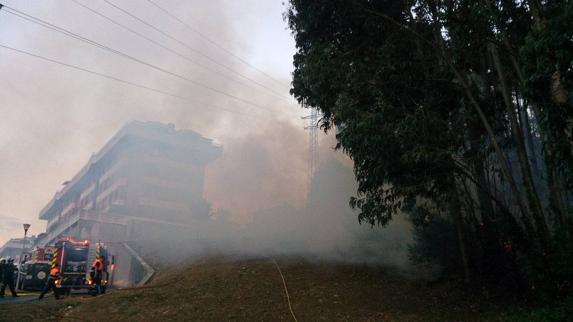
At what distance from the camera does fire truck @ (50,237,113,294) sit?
21.4m

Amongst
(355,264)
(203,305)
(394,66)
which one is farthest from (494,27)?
(203,305)

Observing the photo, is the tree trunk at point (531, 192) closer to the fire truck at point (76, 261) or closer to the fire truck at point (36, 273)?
the fire truck at point (76, 261)

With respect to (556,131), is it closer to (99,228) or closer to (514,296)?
(514,296)

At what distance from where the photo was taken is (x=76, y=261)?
72.9 feet

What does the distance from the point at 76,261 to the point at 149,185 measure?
132 ft

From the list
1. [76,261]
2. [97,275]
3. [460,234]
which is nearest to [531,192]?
[460,234]

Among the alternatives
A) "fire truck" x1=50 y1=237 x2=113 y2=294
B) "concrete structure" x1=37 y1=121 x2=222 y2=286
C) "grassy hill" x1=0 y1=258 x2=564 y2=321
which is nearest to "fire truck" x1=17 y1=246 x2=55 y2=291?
"fire truck" x1=50 y1=237 x2=113 y2=294

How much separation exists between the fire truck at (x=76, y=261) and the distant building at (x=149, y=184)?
3144 cm

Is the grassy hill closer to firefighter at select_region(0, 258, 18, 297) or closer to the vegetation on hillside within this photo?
the vegetation on hillside

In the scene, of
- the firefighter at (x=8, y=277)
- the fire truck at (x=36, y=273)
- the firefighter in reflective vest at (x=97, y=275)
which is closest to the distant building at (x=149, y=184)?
the fire truck at (x=36, y=273)

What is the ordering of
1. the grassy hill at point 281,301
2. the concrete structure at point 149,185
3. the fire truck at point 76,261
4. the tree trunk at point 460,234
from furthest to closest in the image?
the concrete structure at point 149,185 < the fire truck at point 76,261 < the tree trunk at point 460,234 < the grassy hill at point 281,301

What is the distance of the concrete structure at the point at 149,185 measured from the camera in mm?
56844

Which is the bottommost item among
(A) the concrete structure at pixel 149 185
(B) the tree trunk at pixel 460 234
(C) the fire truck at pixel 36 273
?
(C) the fire truck at pixel 36 273

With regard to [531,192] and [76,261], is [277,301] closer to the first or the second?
[531,192]
